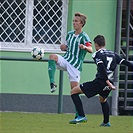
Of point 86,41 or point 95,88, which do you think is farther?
point 86,41

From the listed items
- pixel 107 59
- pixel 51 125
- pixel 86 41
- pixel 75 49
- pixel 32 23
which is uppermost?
pixel 32 23

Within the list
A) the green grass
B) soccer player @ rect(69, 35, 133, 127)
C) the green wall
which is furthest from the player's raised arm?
the green wall

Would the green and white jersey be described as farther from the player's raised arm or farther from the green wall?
the green wall

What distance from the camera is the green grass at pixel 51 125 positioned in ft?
36.4

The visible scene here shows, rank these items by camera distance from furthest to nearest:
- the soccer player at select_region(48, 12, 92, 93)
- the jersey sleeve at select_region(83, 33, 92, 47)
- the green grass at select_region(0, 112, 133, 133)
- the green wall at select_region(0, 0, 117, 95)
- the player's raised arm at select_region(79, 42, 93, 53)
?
the green wall at select_region(0, 0, 117, 95), the soccer player at select_region(48, 12, 92, 93), the jersey sleeve at select_region(83, 33, 92, 47), the player's raised arm at select_region(79, 42, 93, 53), the green grass at select_region(0, 112, 133, 133)

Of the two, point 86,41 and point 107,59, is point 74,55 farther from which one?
point 107,59

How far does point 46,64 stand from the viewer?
16484mm

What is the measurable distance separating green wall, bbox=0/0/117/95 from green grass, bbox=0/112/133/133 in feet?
5.57

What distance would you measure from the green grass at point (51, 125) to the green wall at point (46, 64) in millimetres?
1699

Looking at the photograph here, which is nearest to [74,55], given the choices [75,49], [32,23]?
[75,49]

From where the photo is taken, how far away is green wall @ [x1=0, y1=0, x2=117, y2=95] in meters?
16.3

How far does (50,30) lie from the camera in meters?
17.0

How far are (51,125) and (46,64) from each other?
435cm

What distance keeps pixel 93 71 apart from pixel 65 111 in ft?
3.64
